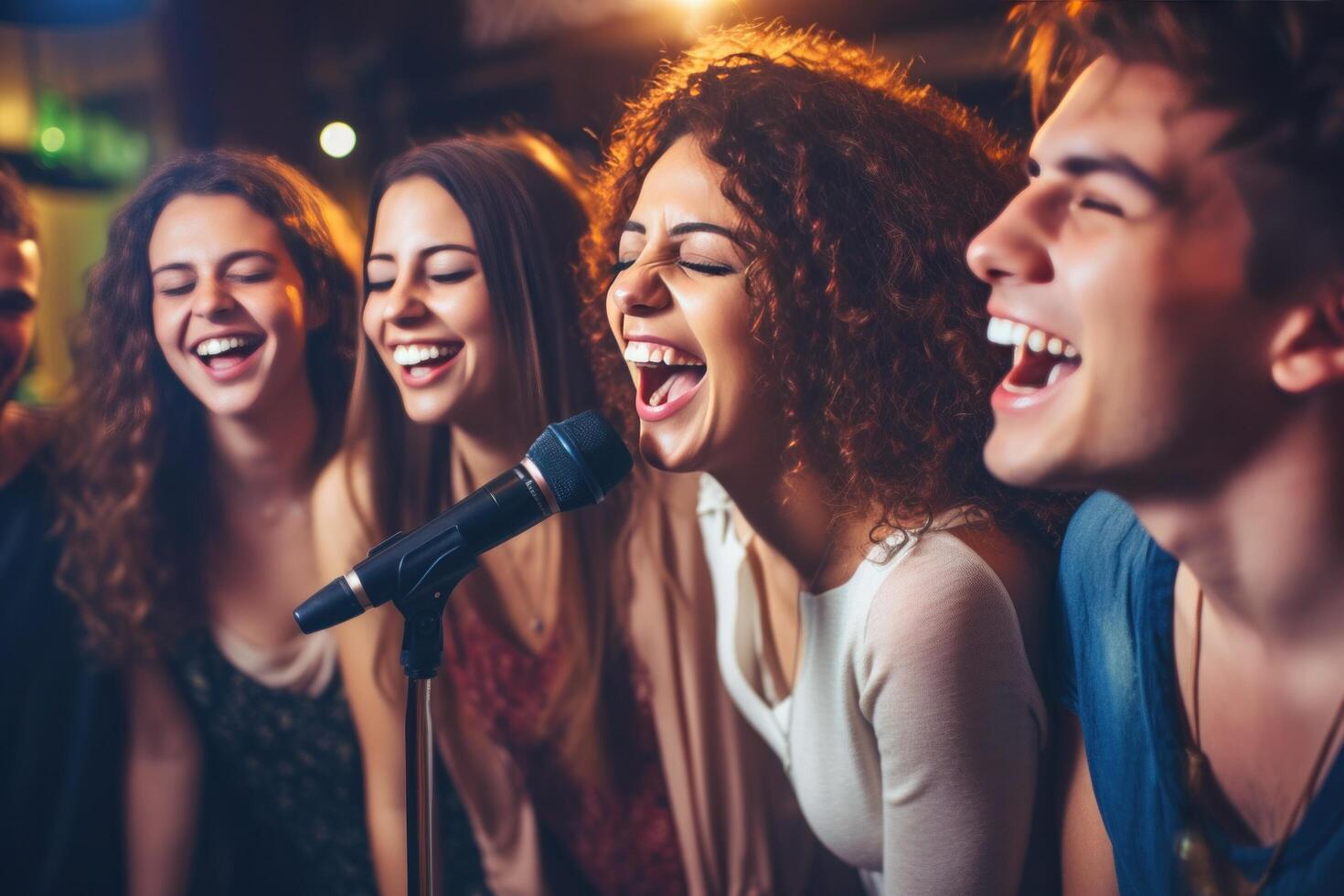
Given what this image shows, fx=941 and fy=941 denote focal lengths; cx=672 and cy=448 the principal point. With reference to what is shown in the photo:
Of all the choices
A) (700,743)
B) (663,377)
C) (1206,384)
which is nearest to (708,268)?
(663,377)

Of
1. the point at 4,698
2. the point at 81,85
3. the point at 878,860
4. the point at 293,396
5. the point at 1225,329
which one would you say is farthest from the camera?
the point at 81,85

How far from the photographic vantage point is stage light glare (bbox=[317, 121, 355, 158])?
138cm

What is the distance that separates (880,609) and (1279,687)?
1.13 ft

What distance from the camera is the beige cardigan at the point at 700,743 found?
3.93ft

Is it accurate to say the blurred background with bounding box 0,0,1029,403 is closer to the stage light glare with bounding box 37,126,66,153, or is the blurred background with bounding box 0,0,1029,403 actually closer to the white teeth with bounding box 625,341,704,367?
the stage light glare with bounding box 37,126,66,153

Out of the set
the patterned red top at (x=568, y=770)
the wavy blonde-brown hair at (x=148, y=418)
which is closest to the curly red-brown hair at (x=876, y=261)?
the patterned red top at (x=568, y=770)

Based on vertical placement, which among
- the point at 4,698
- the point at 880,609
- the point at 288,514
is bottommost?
the point at 880,609

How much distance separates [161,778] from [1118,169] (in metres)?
1.49

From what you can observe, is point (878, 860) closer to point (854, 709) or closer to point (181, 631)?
point (854, 709)

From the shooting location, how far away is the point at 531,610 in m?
1.28

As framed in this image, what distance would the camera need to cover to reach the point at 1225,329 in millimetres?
708

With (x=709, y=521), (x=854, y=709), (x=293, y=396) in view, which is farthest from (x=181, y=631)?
(x=854, y=709)

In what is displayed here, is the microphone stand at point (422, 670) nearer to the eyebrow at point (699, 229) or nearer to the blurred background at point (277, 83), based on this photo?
the eyebrow at point (699, 229)

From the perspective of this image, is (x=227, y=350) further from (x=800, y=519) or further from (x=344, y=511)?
(x=800, y=519)
